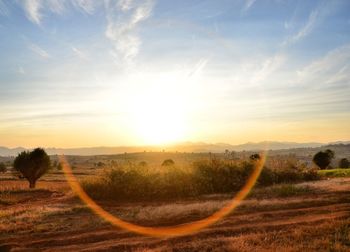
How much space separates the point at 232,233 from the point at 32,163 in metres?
34.4

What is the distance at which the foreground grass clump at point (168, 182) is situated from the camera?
29531 mm

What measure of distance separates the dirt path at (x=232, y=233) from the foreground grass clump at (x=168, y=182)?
910 cm

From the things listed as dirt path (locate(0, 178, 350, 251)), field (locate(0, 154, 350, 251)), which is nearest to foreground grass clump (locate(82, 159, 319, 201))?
field (locate(0, 154, 350, 251))

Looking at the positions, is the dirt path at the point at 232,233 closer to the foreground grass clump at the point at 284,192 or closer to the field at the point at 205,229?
the field at the point at 205,229

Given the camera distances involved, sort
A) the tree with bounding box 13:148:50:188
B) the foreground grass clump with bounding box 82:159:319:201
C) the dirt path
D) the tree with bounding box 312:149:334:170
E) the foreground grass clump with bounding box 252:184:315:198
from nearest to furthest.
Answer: the dirt path
the foreground grass clump with bounding box 252:184:315:198
the foreground grass clump with bounding box 82:159:319:201
the tree with bounding box 13:148:50:188
the tree with bounding box 312:149:334:170

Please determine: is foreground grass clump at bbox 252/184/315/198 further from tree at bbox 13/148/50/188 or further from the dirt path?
tree at bbox 13/148/50/188

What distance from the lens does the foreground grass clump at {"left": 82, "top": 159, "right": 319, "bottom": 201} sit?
2953 centimetres

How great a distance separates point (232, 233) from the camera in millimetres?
14062

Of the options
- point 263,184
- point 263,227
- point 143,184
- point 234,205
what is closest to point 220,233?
point 263,227

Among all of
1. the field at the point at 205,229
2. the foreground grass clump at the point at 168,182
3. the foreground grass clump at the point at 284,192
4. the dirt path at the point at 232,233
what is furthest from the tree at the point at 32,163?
the foreground grass clump at the point at 284,192

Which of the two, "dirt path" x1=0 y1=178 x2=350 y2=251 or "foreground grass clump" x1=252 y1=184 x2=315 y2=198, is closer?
"dirt path" x1=0 y1=178 x2=350 y2=251

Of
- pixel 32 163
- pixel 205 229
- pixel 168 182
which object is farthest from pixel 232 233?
pixel 32 163

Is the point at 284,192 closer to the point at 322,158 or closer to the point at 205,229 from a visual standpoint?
the point at 205,229

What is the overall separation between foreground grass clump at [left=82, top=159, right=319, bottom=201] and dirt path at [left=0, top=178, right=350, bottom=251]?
9.10 metres
